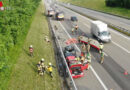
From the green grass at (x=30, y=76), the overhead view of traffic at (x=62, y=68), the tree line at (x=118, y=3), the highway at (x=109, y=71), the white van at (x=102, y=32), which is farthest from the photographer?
the tree line at (x=118, y=3)

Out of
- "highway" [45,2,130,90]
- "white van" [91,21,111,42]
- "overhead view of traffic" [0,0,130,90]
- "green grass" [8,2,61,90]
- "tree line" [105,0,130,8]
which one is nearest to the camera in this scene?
"green grass" [8,2,61,90]

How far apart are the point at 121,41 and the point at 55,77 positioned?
54.6 feet

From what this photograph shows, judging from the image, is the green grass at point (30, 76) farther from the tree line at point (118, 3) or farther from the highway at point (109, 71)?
the tree line at point (118, 3)

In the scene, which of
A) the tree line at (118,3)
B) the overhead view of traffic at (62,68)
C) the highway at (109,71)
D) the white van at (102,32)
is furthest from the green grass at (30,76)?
the tree line at (118,3)

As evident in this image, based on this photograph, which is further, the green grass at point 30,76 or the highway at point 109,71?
the highway at point 109,71

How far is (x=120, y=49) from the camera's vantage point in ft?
78.4

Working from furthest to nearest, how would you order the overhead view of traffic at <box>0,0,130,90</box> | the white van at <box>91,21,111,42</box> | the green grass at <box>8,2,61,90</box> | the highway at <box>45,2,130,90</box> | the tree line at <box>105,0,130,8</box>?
the tree line at <box>105,0,130,8</box> < the white van at <box>91,21,111,42</box> < the highway at <box>45,2,130,90</box> < the overhead view of traffic at <box>0,0,130,90</box> < the green grass at <box>8,2,61,90</box>

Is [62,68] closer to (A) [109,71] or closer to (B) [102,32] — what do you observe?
(A) [109,71]

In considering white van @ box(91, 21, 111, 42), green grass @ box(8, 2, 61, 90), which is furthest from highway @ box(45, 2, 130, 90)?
green grass @ box(8, 2, 61, 90)

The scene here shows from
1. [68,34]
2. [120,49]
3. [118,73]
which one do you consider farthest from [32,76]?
Result: [68,34]

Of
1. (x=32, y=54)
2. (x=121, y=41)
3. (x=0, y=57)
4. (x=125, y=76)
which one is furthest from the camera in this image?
(x=121, y=41)

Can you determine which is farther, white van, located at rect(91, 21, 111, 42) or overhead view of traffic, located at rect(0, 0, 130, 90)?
white van, located at rect(91, 21, 111, 42)

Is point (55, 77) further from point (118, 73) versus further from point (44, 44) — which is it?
point (44, 44)

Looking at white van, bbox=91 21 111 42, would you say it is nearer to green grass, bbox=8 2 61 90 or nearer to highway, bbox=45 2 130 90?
highway, bbox=45 2 130 90
